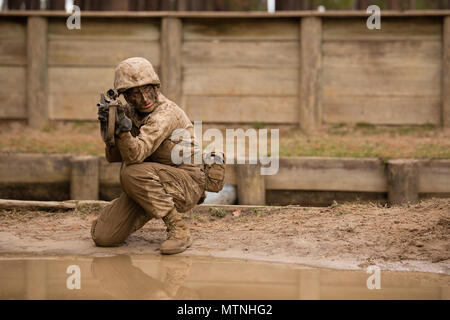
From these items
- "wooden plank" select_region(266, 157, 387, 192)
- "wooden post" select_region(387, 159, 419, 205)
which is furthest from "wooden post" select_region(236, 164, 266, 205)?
"wooden post" select_region(387, 159, 419, 205)

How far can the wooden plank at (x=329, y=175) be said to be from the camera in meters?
6.88

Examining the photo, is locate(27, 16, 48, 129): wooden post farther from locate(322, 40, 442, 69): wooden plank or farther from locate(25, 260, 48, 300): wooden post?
locate(25, 260, 48, 300): wooden post

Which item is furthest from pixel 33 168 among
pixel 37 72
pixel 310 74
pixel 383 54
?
pixel 383 54

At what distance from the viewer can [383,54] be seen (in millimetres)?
9117

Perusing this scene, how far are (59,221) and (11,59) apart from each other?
4.50 m

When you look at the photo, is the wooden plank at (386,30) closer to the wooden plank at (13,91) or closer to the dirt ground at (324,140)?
the dirt ground at (324,140)

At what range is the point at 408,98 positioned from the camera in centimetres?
904

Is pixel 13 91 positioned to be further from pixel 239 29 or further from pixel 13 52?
pixel 239 29

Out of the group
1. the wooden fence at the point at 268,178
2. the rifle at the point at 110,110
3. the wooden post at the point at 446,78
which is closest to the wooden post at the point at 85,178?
the wooden fence at the point at 268,178

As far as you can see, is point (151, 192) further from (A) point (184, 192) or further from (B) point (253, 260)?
(B) point (253, 260)

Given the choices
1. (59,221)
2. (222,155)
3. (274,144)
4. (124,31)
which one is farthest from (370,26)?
(59,221)

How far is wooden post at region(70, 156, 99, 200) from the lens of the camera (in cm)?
697

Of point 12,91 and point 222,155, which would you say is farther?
point 12,91

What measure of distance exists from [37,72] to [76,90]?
624 millimetres
